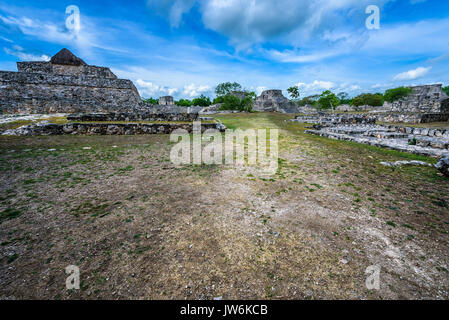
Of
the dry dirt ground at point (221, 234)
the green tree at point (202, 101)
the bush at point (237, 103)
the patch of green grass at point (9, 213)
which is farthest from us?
the green tree at point (202, 101)

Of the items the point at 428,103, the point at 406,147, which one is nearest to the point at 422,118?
the point at 428,103

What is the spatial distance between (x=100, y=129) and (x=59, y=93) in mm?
9840

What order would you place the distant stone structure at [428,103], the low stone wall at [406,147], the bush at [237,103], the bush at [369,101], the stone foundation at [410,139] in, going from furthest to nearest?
the bush at [369,101] < the bush at [237,103] < the distant stone structure at [428,103] < the stone foundation at [410,139] < the low stone wall at [406,147]

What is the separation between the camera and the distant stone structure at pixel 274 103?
43.8 m

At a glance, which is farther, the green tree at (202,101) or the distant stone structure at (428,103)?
the green tree at (202,101)

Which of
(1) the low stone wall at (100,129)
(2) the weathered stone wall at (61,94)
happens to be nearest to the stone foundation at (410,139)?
(1) the low stone wall at (100,129)

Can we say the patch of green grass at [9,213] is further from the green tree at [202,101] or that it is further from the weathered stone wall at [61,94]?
the green tree at [202,101]

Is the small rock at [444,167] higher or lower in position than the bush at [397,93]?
lower

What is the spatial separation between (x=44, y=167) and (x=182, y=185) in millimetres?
3682

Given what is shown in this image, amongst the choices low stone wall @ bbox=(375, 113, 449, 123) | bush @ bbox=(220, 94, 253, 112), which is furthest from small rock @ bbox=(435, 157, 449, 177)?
bush @ bbox=(220, 94, 253, 112)

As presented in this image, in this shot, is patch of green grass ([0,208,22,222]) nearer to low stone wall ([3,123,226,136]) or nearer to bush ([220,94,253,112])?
low stone wall ([3,123,226,136])

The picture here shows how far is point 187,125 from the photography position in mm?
10758

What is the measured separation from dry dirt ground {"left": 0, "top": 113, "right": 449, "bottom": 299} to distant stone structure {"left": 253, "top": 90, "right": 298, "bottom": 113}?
42232mm
